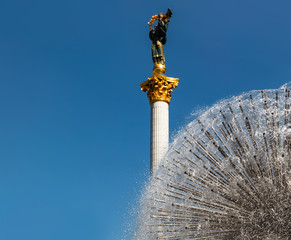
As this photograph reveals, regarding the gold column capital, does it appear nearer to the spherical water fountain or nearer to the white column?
the white column

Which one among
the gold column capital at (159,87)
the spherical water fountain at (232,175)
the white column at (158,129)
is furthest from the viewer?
the gold column capital at (159,87)

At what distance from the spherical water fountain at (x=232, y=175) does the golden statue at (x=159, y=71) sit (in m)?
9.37

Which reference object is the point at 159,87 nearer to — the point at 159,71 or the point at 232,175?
the point at 159,71

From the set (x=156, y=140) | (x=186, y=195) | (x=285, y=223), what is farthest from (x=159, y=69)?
(x=285, y=223)

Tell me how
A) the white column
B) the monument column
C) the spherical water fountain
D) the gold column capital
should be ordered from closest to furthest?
the spherical water fountain, the white column, the monument column, the gold column capital

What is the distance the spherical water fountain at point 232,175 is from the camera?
6332 millimetres

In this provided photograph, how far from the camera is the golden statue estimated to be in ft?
58.0

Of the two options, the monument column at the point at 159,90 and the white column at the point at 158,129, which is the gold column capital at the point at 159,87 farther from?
the white column at the point at 158,129

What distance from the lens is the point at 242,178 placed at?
6613 mm

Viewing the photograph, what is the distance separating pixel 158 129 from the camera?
16.8 m

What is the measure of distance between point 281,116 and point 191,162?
1.61 meters

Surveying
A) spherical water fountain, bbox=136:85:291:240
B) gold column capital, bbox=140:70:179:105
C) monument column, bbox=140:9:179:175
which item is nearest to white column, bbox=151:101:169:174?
monument column, bbox=140:9:179:175

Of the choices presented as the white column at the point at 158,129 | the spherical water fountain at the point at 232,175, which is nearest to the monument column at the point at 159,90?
the white column at the point at 158,129

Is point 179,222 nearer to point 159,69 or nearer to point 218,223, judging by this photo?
point 218,223
